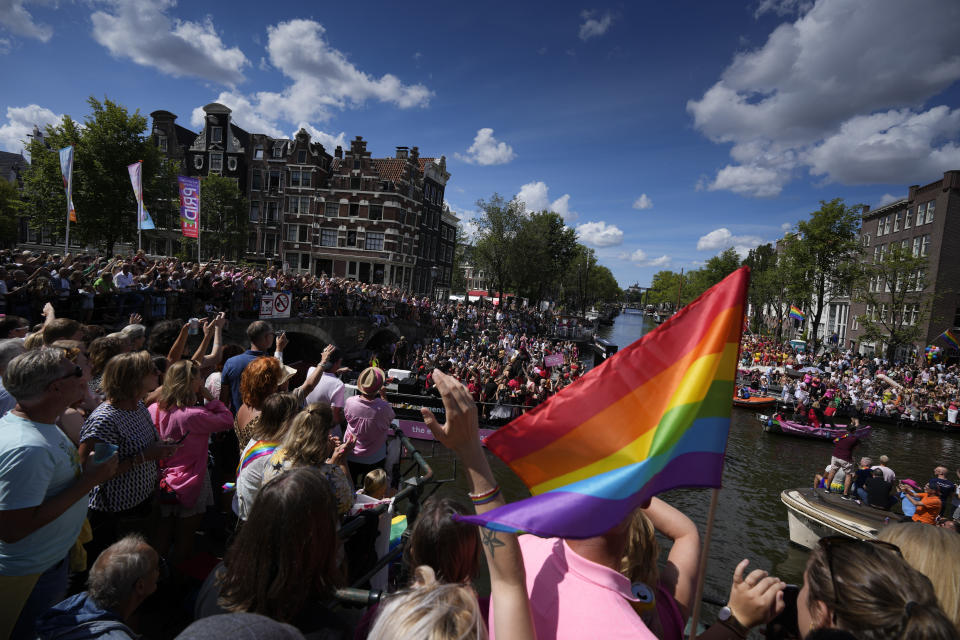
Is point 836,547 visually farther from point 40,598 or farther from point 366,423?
point 366,423

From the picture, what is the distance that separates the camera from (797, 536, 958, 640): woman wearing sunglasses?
1.34 metres

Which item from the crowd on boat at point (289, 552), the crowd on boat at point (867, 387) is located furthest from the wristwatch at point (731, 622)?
the crowd on boat at point (867, 387)

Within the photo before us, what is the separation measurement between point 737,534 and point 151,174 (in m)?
34.9

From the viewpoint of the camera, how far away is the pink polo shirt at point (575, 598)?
136 cm

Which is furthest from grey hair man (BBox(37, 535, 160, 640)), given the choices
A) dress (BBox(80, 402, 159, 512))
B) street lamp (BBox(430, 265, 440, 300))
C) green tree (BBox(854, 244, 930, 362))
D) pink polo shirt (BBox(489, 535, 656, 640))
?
street lamp (BBox(430, 265, 440, 300))

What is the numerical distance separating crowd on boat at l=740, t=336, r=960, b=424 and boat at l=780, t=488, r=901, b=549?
12.2m

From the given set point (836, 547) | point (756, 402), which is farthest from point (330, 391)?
point (756, 402)

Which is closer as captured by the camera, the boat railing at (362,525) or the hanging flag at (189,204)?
the boat railing at (362,525)

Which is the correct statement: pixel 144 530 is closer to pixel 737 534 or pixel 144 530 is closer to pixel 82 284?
pixel 82 284

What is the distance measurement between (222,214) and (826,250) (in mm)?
48501

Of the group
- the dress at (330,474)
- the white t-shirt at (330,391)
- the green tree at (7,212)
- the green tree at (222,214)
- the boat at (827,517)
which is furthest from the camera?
the green tree at (7,212)

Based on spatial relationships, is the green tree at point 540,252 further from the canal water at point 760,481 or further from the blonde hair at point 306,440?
the blonde hair at point 306,440

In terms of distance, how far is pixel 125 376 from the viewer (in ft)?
9.46

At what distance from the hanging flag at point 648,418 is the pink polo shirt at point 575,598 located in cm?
29
